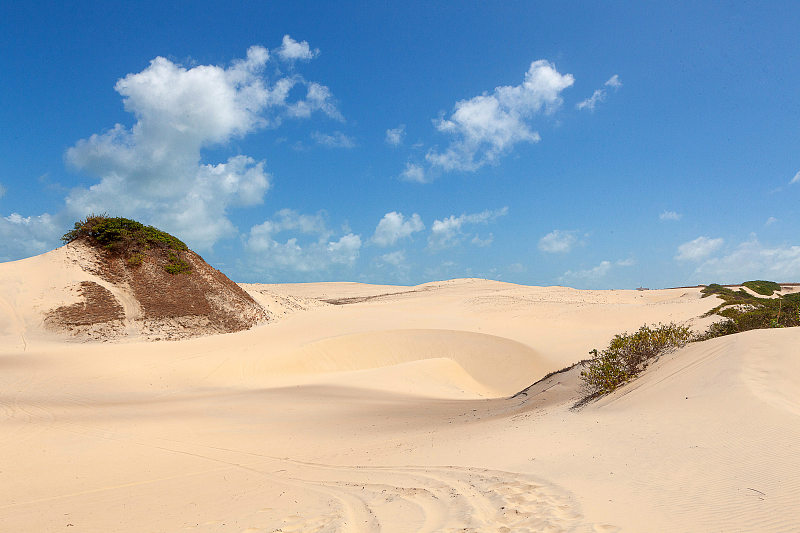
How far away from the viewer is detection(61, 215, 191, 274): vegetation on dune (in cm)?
2112

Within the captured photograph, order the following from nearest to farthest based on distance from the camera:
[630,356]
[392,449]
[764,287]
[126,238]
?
[392,449] → [630,356] → [126,238] → [764,287]

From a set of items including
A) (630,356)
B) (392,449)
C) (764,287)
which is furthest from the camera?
(764,287)

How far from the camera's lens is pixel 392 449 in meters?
7.02

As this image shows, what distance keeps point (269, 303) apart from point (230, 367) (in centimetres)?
1063

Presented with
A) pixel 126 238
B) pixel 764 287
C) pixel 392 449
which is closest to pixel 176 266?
pixel 126 238

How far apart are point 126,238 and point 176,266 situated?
101 inches

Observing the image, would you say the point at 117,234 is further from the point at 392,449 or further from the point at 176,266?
the point at 392,449

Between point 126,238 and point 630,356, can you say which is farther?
point 126,238

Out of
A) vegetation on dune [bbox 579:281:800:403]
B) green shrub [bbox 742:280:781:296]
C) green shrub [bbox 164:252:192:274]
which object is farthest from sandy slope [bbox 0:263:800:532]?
green shrub [bbox 742:280:781:296]

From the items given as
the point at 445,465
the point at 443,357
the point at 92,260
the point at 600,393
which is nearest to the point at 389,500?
the point at 445,465

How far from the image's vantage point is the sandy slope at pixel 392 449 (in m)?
3.99

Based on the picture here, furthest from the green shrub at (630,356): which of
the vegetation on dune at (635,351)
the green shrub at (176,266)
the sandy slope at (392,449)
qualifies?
the green shrub at (176,266)

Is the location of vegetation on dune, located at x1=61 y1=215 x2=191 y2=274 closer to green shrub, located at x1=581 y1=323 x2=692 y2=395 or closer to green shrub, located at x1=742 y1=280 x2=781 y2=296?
green shrub, located at x1=581 y1=323 x2=692 y2=395

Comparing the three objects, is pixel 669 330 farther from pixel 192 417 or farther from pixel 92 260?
pixel 92 260
